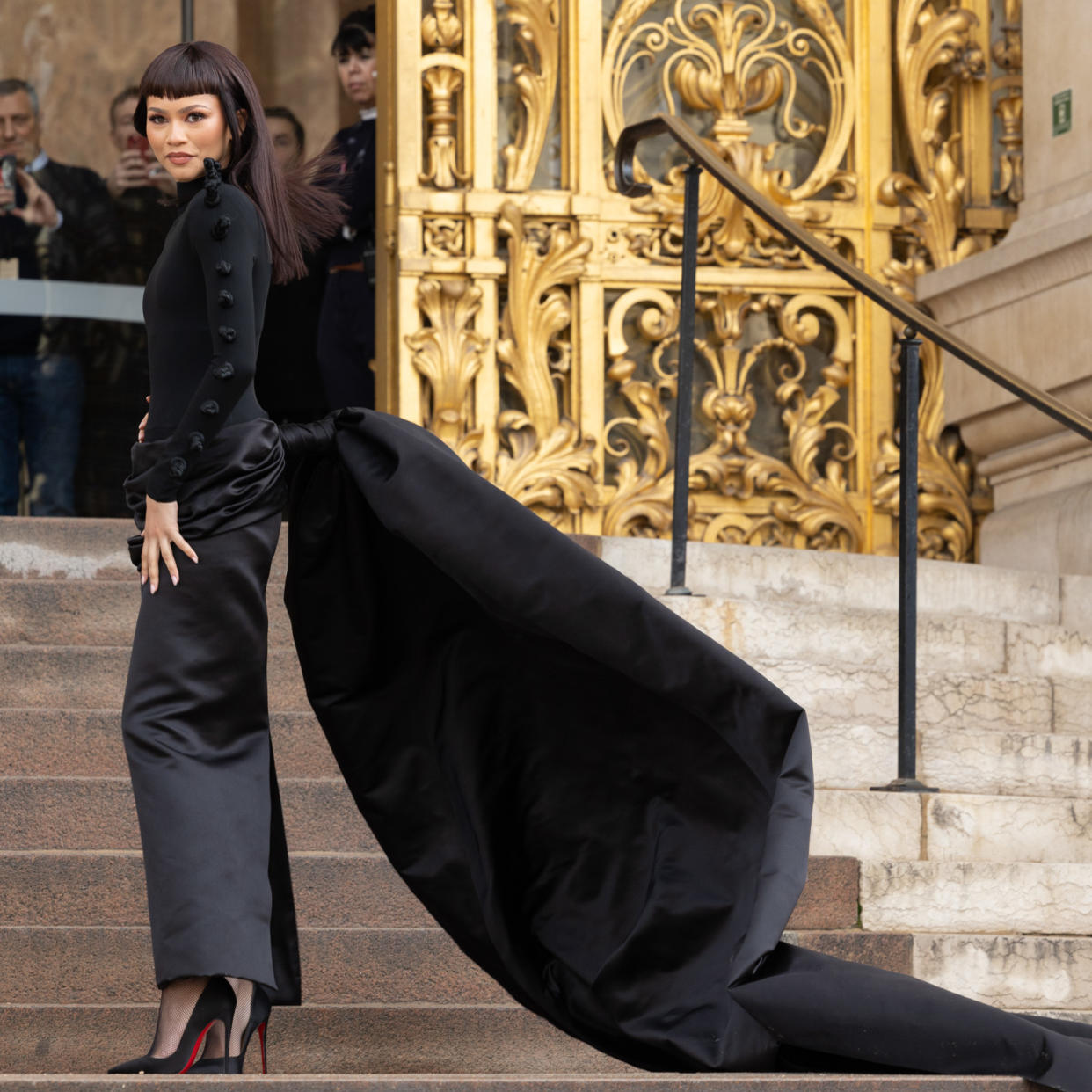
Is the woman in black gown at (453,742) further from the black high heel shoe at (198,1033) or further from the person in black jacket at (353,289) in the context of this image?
the person in black jacket at (353,289)

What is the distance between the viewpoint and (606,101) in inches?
270

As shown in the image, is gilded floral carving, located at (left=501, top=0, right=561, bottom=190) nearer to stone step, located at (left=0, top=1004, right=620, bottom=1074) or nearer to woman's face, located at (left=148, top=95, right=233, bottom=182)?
woman's face, located at (left=148, top=95, right=233, bottom=182)

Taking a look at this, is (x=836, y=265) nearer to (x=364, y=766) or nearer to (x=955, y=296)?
(x=955, y=296)

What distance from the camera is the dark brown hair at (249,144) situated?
10.2 feet

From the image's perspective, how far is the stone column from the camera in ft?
20.8

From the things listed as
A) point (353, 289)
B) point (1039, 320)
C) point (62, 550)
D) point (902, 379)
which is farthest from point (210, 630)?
point (353, 289)

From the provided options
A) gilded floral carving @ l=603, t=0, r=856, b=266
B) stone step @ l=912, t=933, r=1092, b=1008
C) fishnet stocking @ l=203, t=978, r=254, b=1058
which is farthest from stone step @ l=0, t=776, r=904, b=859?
gilded floral carving @ l=603, t=0, r=856, b=266

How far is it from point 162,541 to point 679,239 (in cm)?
419

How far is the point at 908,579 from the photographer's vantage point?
4652 mm

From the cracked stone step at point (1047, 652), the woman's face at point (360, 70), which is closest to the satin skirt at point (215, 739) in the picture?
the cracked stone step at point (1047, 652)

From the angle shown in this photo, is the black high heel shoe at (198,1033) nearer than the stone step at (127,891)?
Yes

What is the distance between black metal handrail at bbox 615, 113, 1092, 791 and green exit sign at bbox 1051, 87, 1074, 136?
1.70m

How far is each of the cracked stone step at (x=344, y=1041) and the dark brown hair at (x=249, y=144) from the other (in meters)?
1.34

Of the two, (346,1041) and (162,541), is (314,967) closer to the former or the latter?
(346,1041)
